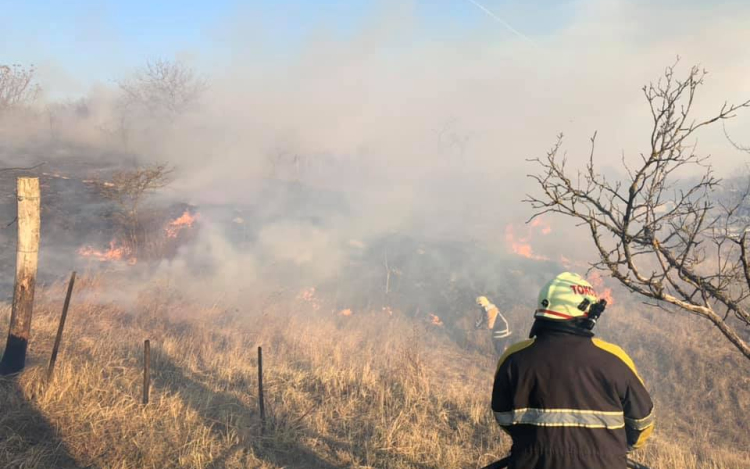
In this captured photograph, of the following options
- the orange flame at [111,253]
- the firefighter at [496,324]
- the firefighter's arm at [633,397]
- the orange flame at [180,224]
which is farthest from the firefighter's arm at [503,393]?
the orange flame at [180,224]

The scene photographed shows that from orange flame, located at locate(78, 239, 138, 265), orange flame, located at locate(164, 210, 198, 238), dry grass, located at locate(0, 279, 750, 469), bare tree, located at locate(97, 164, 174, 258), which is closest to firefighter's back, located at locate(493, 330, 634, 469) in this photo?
dry grass, located at locate(0, 279, 750, 469)

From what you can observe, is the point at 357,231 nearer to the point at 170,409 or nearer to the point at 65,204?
the point at 65,204

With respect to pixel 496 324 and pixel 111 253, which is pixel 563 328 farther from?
A: pixel 111 253

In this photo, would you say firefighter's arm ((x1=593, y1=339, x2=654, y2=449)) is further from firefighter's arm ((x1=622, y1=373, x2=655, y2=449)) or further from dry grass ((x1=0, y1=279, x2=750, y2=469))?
dry grass ((x1=0, y1=279, x2=750, y2=469))

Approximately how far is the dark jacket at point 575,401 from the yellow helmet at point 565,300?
60mm

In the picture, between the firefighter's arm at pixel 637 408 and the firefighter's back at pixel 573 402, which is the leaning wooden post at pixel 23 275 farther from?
the firefighter's arm at pixel 637 408

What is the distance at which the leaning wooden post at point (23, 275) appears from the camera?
545 cm

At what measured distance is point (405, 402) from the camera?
18.1 ft

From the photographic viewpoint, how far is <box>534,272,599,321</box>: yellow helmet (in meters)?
2.09

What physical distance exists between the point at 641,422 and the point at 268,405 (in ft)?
14.1

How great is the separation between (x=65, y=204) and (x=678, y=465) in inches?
728

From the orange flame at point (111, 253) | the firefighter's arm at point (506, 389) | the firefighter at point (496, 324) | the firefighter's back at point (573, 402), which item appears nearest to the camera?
the firefighter's back at point (573, 402)

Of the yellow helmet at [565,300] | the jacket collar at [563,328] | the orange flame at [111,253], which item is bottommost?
the orange flame at [111,253]

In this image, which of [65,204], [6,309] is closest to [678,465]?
[6,309]
